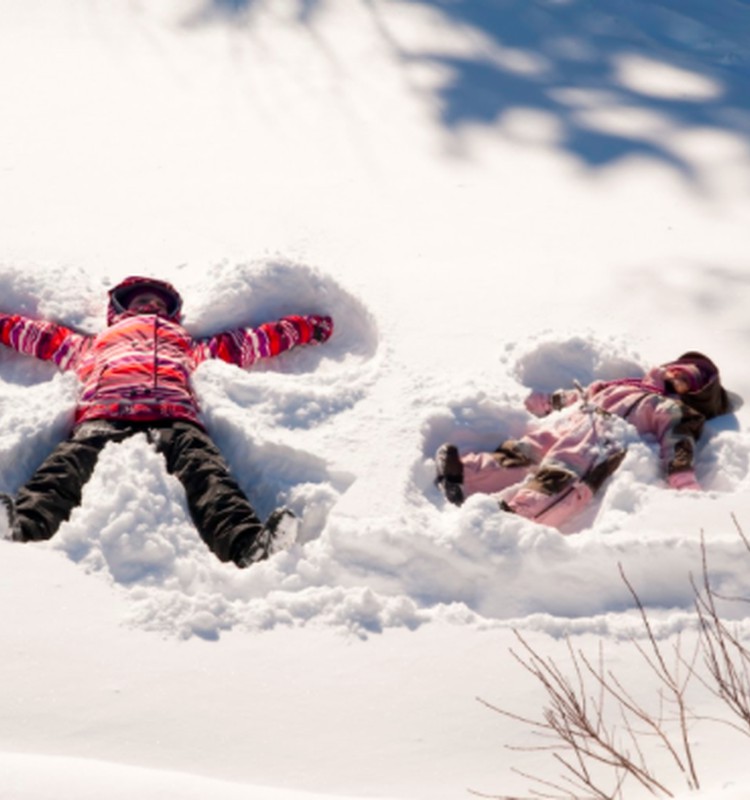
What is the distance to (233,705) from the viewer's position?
8.46 feet

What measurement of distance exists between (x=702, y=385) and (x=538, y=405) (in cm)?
59

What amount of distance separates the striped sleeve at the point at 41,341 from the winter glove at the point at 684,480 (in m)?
2.19

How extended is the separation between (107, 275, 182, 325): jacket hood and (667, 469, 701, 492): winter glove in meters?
2.00

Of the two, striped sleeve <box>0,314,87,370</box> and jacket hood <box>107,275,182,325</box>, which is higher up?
jacket hood <box>107,275,182,325</box>

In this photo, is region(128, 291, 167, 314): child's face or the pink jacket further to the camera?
region(128, 291, 167, 314): child's face

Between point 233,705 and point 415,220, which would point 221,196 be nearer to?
point 415,220

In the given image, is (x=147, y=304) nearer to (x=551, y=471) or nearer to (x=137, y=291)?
(x=137, y=291)

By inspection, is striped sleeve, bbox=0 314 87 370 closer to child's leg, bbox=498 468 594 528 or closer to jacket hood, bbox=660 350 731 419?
child's leg, bbox=498 468 594 528

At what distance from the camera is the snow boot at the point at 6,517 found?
123 inches

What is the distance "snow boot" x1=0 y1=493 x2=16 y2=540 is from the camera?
3115 mm

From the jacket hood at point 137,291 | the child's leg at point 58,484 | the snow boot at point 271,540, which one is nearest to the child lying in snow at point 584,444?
the snow boot at point 271,540

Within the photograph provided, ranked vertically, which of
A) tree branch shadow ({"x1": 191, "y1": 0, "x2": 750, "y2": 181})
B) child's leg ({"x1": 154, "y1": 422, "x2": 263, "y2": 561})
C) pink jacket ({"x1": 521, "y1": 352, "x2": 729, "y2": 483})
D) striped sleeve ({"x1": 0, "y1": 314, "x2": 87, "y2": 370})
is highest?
tree branch shadow ({"x1": 191, "y1": 0, "x2": 750, "y2": 181})

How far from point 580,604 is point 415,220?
256cm

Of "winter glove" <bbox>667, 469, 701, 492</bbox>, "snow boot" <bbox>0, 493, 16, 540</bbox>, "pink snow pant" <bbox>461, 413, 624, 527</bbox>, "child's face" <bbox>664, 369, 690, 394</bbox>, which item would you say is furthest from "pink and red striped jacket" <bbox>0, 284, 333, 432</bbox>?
"winter glove" <bbox>667, 469, 701, 492</bbox>
